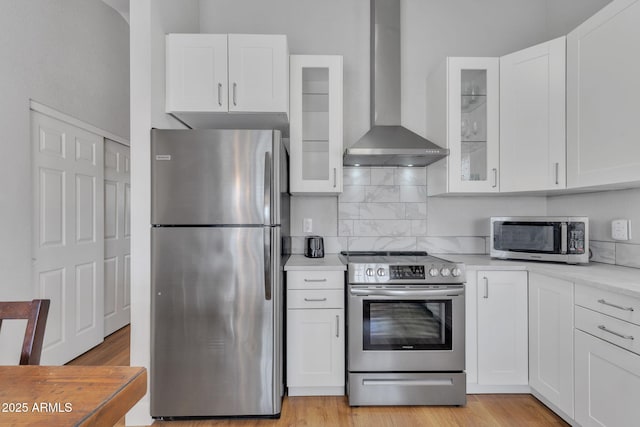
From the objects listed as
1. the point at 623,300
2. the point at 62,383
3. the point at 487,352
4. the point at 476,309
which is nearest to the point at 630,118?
the point at 623,300

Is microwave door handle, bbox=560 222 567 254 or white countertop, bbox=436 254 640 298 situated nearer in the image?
white countertop, bbox=436 254 640 298

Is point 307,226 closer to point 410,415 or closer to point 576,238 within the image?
point 410,415

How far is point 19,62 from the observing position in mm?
2223

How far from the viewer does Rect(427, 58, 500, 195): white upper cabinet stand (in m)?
2.36

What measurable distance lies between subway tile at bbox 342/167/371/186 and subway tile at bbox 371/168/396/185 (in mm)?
44

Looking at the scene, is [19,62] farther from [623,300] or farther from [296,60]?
[623,300]

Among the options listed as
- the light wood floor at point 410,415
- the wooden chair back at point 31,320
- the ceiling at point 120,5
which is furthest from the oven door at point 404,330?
the ceiling at point 120,5

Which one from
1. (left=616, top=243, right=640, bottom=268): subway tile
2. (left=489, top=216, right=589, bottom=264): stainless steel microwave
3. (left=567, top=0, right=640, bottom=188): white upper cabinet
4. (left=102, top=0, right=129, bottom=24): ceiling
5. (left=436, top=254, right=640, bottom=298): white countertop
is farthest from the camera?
(left=102, top=0, right=129, bottom=24): ceiling

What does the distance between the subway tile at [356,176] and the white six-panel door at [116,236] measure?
2.43m

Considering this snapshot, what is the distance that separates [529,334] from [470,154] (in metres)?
1.32

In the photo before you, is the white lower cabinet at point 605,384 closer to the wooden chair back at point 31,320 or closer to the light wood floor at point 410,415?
the light wood floor at point 410,415

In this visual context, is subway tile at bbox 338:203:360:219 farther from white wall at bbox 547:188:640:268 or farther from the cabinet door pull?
white wall at bbox 547:188:640:268

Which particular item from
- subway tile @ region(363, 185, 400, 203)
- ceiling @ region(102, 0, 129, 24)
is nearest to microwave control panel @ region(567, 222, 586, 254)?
subway tile @ region(363, 185, 400, 203)

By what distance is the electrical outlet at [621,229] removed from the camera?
6.62 feet
